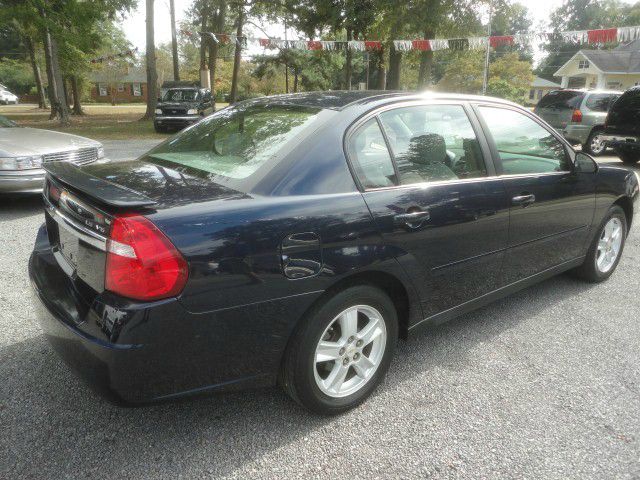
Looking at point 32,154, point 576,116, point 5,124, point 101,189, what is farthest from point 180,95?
point 101,189

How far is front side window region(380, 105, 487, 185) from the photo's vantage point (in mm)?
2691

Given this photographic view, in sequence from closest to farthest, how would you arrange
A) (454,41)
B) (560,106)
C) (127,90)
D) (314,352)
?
1. (314,352)
2. (560,106)
3. (454,41)
4. (127,90)

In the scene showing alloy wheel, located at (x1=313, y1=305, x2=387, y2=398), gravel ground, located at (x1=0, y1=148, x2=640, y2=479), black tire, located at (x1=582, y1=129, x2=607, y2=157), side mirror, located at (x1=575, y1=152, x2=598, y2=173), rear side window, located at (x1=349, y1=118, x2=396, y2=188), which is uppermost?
rear side window, located at (x1=349, y1=118, x2=396, y2=188)

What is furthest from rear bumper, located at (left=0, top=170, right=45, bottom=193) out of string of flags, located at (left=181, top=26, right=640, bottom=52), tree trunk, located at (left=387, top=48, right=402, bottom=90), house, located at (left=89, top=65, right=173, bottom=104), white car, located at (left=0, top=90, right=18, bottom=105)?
house, located at (left=89, top=65, right=173, bottom=104)

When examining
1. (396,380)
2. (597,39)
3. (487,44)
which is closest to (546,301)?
(396,380)

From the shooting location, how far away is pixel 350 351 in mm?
2471

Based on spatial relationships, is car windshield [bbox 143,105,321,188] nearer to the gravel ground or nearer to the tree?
the gravel ground

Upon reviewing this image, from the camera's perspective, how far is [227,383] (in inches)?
84.0

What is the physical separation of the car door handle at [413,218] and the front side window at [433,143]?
0.19 meters

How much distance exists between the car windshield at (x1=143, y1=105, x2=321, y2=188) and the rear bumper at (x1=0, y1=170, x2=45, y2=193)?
3.79m

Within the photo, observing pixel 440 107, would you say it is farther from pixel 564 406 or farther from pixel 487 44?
pixel 487 44

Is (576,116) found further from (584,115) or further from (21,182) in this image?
(21,182)

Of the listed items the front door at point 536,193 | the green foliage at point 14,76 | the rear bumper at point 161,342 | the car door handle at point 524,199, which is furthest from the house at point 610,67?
the green foliage at point 14,76

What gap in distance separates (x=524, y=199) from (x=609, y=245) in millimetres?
1694
